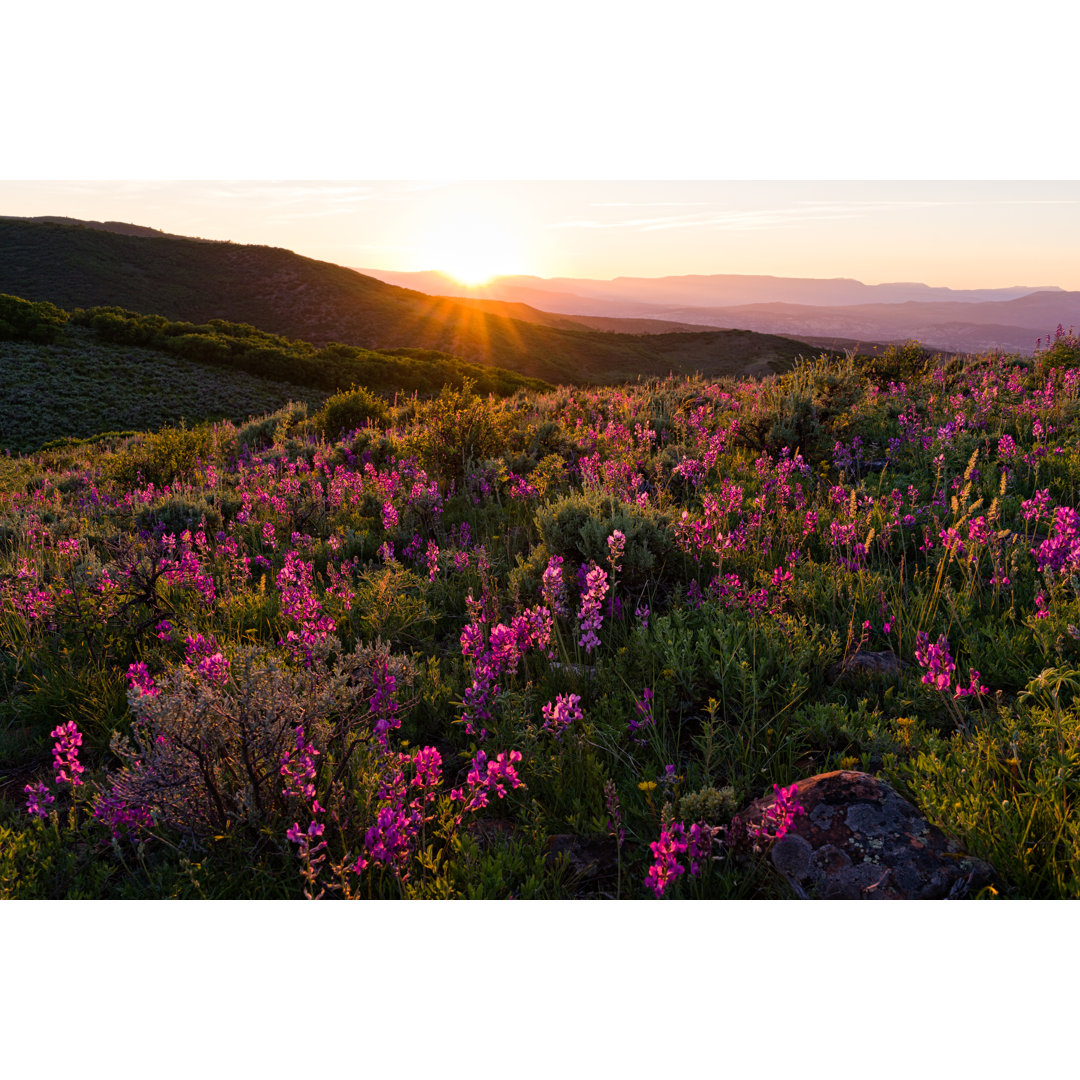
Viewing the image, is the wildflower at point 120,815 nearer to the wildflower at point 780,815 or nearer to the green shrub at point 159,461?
the wildflower at point 780,815

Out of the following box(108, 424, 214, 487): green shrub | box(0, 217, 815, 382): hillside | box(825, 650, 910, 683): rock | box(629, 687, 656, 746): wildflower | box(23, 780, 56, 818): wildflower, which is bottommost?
box(23, 780, 56, 818): wildflower

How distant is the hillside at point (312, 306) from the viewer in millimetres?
59812

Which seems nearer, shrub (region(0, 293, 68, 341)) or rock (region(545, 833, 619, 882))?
rock (region(545, 833, 619, 882))

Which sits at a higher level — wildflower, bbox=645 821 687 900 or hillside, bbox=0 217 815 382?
hillside, bbox=0 217 815 382

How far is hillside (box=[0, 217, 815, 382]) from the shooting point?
59812mm

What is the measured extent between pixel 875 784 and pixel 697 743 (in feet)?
2.18

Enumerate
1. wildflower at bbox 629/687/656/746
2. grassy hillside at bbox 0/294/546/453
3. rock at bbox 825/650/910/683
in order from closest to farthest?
wildflower at bbox 629/687/656/746
rock at bbox 825/650/910/683
grassy hillside at bbox 0/294/546/453

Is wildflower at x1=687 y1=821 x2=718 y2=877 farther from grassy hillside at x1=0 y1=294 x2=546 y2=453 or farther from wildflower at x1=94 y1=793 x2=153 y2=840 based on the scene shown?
grassy hillside at x1=0 y1=294 x2=546 y2=453

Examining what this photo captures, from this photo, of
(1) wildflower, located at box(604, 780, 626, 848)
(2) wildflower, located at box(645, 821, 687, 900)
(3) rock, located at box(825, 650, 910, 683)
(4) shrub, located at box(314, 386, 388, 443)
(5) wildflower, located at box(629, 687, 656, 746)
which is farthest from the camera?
(4) shrub, located at box(314, 386, 388, 443)

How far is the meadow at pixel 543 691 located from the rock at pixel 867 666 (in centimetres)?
3

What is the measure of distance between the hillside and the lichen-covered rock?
5611 centimetres

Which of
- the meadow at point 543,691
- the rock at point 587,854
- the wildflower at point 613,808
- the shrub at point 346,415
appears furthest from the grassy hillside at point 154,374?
the wildflower at point 613,808

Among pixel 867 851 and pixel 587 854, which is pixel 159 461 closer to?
pixel 587 854

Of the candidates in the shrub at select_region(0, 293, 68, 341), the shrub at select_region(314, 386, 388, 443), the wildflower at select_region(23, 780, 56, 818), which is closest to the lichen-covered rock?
the wildflower at select_region(23, 780, 56, 818)
